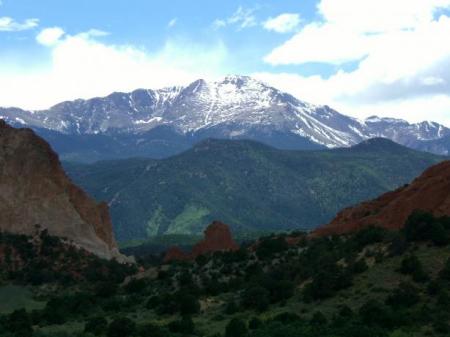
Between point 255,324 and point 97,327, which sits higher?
point 255,324

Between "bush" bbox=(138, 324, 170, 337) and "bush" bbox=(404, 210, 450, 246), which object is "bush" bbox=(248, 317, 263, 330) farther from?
"bush" bbox=(404, 210, 450, 246)

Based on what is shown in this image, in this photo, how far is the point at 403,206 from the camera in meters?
86.8

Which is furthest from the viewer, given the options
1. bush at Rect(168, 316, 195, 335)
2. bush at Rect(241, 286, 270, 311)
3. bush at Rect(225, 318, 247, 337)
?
bush at Rect(241, 286, 270, 311)

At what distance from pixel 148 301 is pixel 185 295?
7696mm

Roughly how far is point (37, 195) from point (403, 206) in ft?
221

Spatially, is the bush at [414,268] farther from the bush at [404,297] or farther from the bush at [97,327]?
the bush at [97,327]

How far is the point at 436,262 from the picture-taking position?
59438 millimetres

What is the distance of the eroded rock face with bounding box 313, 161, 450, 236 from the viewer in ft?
268

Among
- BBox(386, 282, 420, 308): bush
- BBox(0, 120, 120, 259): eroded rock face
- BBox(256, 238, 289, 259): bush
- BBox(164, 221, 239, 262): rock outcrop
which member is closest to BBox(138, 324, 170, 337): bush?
BBox(386, 282, 420, 308): bush

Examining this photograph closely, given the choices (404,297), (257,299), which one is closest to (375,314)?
(404,297)

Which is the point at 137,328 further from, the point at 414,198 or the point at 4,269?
the point at 4,269

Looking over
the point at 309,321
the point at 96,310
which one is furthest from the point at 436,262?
the point at 96,310

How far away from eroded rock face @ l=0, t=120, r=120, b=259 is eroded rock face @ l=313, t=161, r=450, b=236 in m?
46.6

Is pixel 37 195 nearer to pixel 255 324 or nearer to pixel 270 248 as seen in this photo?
pixel 270 248
